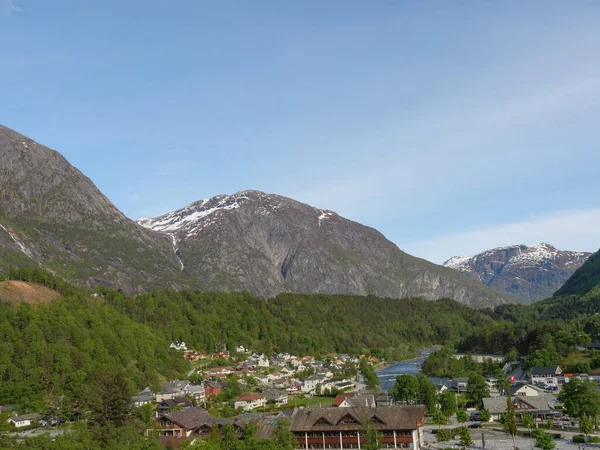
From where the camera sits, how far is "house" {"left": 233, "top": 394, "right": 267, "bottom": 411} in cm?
10531

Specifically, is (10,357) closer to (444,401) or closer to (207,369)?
(207,369)

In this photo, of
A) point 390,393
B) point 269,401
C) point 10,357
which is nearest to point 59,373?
point 10,357

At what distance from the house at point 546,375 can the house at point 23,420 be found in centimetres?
9150

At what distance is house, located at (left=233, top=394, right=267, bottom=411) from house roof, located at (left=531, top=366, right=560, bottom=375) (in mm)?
55532

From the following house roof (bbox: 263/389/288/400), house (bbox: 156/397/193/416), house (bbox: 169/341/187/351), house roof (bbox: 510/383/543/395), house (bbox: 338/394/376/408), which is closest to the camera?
house (bbox: 338/394/376/408)

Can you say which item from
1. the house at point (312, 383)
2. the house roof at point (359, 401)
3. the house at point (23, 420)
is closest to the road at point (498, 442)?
the house roof at point (359, 401)

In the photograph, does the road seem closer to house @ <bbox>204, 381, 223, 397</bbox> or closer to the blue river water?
the blue river water

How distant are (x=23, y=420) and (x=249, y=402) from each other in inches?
1427

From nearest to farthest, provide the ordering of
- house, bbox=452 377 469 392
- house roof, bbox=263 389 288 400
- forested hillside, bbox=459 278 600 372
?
house roof, bbox=263 389 288 400
house, bbox=452 377 469 392
forested hillside, bbox=459 278 600 372

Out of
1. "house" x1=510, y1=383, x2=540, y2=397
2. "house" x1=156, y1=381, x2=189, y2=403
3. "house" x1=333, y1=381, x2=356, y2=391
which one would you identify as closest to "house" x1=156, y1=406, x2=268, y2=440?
"house" x1=156, y1=381, x2=189, y2=403

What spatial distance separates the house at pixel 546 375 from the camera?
118688 mm

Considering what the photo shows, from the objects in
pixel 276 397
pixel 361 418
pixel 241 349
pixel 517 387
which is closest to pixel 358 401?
pixel 361 418

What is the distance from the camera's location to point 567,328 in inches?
6196

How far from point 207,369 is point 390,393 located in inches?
2316
